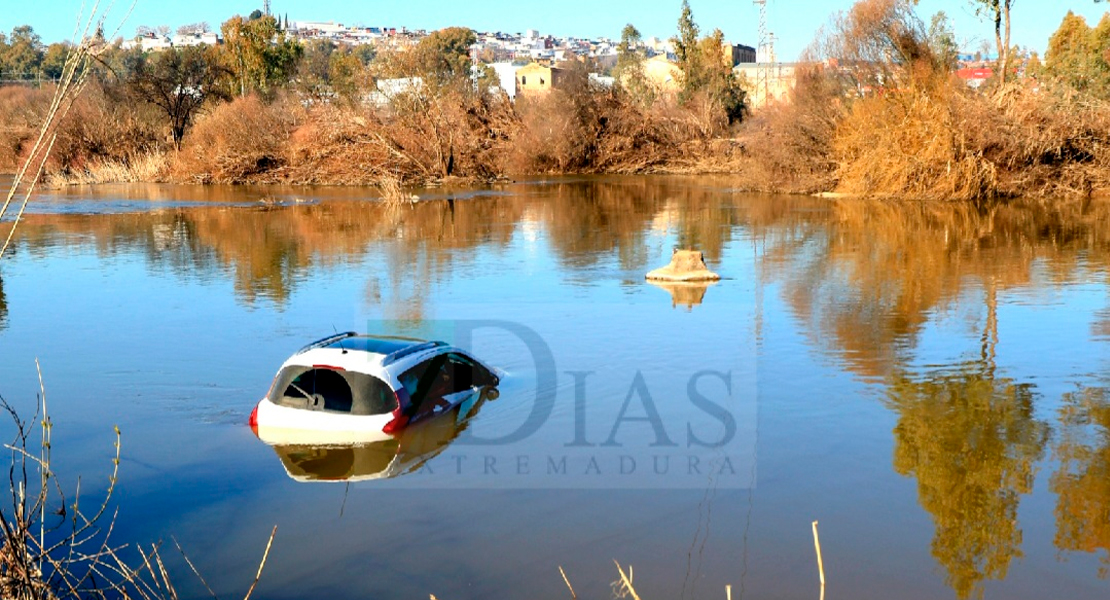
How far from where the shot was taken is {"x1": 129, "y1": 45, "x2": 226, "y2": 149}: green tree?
64188 mm

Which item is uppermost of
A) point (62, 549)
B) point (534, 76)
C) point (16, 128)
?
point (534, 76)

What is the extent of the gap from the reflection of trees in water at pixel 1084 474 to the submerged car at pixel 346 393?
21.4ft

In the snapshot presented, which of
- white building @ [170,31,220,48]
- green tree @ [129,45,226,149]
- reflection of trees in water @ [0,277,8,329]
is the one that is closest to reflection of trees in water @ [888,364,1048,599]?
white building @ [170,31,220,48]

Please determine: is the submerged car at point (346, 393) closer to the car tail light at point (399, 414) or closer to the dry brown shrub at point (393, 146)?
the car tail light at point (399, 414)

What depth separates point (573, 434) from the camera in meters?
12.6

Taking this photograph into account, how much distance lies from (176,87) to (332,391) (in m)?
59.0

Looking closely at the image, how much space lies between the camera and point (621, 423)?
1295 centimetres

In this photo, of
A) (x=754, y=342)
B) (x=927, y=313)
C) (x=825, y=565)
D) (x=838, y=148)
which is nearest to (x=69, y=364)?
(x=754, y=342)

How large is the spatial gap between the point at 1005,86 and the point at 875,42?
17.2 feet

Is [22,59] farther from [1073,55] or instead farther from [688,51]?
[1073,55]

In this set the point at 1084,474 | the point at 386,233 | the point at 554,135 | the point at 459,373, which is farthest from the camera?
the point at 554,135

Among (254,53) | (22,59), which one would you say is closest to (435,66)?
(254,53)

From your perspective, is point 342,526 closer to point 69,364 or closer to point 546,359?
point 546,359

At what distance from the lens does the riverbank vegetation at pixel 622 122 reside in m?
40.7
